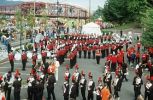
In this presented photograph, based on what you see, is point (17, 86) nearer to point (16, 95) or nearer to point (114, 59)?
point (16, 95)

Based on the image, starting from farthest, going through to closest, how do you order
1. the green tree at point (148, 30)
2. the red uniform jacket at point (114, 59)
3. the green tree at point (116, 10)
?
1. the green tree at point (116, 10)
2. the red uniform jacket at point (114, 59)
3. the green tree at point (148, 30)

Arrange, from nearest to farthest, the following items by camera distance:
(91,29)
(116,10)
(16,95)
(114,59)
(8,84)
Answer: (16,95) → (8,84) → (114,59) → (91,29) → (116,10)

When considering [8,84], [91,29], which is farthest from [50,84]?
[91,29]

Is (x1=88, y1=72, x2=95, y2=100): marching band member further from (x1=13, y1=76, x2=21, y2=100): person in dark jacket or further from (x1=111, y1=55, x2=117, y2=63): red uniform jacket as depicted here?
(x1=111, y1=55, x2=117, y2=63): red uniform jacket

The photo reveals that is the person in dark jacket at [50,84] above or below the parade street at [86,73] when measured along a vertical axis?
above

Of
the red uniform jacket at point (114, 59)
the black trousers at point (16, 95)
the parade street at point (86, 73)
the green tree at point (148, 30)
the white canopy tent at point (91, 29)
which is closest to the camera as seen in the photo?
the black trousers at point (16, 95)

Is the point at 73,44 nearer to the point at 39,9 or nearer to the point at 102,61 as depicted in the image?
the point at 102,61

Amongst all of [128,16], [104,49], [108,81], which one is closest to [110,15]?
[128,16]

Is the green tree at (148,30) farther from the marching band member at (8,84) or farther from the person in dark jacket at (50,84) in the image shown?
the marching band member at (8,84)

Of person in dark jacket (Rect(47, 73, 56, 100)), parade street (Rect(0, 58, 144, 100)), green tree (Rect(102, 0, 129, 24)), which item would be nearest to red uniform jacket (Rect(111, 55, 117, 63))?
parade street (Rect(0, 58, 144, 100))

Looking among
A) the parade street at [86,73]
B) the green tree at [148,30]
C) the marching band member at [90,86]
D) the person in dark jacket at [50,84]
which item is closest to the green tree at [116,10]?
the parade street at [86,73]

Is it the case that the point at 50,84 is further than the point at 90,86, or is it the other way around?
the point at 50,84

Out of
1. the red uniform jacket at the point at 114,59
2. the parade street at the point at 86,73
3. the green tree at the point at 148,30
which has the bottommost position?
the parade street at the point at 86,73

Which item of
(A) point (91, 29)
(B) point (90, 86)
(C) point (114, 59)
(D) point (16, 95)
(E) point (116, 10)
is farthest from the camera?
(E) point (116, 10)
